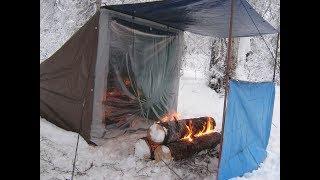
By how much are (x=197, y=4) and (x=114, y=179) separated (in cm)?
302

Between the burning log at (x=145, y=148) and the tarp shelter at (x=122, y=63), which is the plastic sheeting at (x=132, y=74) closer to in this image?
the tarp shelter at (x=122, y=63)

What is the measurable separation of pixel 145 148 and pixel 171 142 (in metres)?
0.48

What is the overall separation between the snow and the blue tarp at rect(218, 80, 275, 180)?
1.36 metres

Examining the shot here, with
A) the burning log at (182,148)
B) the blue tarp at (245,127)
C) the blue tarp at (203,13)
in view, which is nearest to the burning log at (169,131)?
the burning log at (182,148)

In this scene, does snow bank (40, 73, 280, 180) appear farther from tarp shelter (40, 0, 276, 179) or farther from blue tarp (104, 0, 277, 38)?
blue tarp (104, 0, 277, 38)

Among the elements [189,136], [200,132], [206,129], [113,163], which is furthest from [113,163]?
[206,129]

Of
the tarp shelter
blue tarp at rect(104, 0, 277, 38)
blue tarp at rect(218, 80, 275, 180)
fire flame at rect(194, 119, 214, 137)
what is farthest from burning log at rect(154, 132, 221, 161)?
blue tarp at rect(104, 0, 277, 38)

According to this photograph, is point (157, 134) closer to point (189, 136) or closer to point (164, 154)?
point (164, 154)

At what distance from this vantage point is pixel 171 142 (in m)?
5.70

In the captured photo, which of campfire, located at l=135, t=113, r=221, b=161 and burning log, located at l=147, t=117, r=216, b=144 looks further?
burning log, located at l=147, t=117, r=216, b=144

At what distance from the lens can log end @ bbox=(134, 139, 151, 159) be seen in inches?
218
